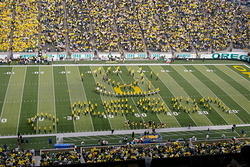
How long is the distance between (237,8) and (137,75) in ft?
121

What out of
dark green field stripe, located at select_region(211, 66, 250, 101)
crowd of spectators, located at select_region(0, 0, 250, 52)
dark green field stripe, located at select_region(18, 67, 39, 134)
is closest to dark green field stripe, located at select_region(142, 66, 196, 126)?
dark green field stripe, located at select_region(211, 66, 250, 101)

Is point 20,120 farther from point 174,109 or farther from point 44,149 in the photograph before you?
point 174,109

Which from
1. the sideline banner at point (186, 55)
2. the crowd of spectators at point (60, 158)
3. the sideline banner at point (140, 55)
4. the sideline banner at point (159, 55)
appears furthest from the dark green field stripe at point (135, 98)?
the sideline banner at point (186, 55)

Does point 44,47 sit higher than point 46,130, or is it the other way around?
point 44,47

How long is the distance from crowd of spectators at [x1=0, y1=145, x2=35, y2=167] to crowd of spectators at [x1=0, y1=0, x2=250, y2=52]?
2825 cm

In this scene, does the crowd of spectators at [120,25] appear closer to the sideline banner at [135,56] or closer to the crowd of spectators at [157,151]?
the sideline banner at [135,56]

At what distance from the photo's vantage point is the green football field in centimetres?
3422

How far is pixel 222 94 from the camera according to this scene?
141 ft

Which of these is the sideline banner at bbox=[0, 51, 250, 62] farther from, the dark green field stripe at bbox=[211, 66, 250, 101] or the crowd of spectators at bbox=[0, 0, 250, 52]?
the dark green field stripe at bbox=[211, 66, 250, 101]

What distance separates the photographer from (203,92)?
4328cm

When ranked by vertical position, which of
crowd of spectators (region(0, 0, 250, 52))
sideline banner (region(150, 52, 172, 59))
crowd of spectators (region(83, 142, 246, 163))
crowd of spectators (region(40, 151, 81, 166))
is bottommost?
crowd of spectators (region(83, 142, 246, 163))

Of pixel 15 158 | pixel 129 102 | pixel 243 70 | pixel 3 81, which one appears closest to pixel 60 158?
pixel 15 158

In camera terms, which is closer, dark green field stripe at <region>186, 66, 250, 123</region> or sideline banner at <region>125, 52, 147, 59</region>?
dark green field stripe at <region>186, 66, 250, 123</region>

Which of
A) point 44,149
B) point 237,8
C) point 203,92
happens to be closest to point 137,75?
point 203,92
